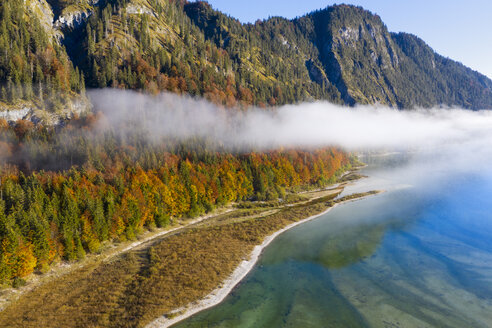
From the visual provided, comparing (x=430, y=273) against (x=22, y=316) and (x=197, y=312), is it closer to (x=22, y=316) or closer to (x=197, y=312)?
(x=197, y=312)

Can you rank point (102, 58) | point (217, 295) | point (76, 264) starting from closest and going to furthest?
point (217, 295)
point (76, 264)
point (102, 58)

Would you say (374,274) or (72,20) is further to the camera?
(72,20)

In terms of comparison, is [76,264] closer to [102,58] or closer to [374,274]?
[374,274]

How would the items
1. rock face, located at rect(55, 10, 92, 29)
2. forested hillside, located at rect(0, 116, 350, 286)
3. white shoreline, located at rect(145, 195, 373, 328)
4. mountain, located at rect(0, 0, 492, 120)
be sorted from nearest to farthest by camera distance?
white shoreline, located at rect(145, 195, 373, 328), forested hillside, located at rect(0, 116, 350, 286), mountain, located at rect(0, 0, 492, 120), rock face, located at rect(55, 10, 92, 29)

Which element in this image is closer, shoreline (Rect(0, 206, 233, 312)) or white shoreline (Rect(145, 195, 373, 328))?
white shoreline (Rect(145, 195, 373, 328))

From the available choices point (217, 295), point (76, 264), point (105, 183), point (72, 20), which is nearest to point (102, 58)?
point (72, 20)

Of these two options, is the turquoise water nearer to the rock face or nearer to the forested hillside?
the forested hillside

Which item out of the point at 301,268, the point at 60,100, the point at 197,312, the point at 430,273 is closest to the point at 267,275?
the point at 301,268

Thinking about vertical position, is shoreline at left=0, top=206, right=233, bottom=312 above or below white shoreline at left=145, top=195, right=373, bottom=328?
above

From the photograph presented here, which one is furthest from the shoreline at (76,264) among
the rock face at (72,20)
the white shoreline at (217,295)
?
the rock face at (72,20)

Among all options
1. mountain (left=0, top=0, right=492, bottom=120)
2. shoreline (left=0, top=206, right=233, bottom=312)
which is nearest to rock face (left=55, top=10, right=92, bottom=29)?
mountain (left=0, top=0, right=492, bottom=120)
